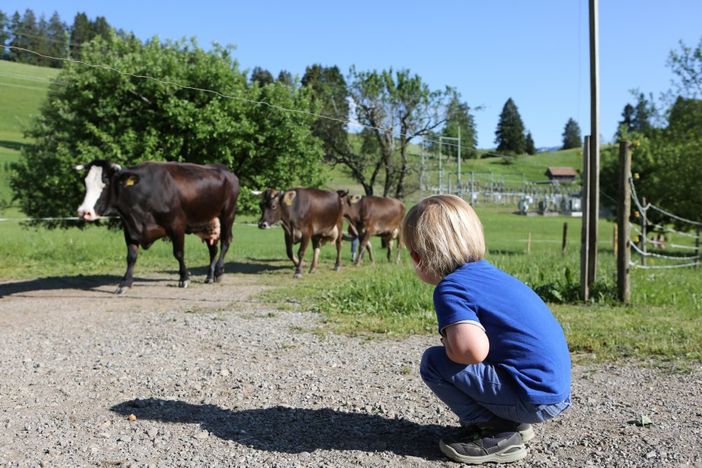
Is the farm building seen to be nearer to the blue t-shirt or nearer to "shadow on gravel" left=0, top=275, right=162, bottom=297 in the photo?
"shadow on gravel" left=0, top=275, right=162, bottom=297

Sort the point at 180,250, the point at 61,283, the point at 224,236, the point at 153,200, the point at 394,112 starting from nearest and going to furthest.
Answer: the point at 153,200
the point at 180,250
the point at 61,283
the point at 224,236
the point at 394,112

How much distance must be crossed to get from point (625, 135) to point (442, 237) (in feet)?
136

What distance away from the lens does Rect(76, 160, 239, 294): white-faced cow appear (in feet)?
37.6

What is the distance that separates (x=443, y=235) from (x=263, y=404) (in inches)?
81.4

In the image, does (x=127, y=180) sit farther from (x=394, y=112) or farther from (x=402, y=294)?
(x=394, y=112)

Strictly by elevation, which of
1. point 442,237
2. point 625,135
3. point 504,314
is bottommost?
point 504,314

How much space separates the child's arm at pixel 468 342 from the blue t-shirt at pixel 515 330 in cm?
11

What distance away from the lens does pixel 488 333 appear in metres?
3.36

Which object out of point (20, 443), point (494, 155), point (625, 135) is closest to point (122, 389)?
point (20, 443)

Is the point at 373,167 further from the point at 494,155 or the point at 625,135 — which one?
the point at 494,155

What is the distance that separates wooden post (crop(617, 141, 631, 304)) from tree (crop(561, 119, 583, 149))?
181 m

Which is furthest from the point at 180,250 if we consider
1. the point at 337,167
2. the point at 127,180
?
the point at 337,167

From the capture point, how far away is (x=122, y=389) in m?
5.04

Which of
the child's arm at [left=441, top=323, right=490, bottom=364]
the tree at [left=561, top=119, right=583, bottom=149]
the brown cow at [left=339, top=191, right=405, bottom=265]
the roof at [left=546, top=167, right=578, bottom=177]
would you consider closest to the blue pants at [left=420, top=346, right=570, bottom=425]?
the child's arm at [left=441, top=323, right=490, bottom=364]
